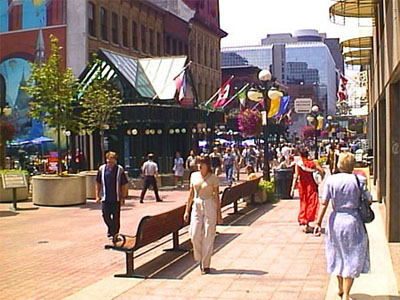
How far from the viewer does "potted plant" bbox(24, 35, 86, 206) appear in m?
20.7

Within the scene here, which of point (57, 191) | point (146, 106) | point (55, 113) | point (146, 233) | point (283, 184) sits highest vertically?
point (146, 106)

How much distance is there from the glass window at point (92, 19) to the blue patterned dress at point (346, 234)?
3767 centimetres

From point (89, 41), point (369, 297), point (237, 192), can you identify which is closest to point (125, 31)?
point (89, 41)

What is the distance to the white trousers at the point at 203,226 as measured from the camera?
9.12m

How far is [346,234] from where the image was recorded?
23.6ft

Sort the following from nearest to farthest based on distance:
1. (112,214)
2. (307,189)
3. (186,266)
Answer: (186,266) → (112,214) → (307,189)

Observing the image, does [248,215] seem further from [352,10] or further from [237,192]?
[352,10]

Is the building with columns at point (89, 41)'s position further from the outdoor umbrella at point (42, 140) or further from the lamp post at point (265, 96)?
the lamp post at point (265, 96)

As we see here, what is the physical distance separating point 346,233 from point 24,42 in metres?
41.2

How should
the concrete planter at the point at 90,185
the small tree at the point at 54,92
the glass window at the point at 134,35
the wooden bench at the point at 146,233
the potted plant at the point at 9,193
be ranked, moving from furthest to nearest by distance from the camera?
the glass window at the point at 134,35 < the concrete planter at the point at 90,185 < the potted plant at the point at 9,193 < the small tree at the point at 54,92 < the wooden bench at the point at 146,233

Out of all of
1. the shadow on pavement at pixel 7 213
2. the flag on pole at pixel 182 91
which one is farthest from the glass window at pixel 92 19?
the shadow on pavement at pixel 7 213

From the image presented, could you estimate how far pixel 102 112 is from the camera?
1046 inches

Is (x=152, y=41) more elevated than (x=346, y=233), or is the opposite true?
(x=152, y=41)

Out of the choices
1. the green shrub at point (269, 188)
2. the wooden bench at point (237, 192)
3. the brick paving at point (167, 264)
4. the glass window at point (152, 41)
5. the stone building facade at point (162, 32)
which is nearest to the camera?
the brick paving at point (167, 264)
